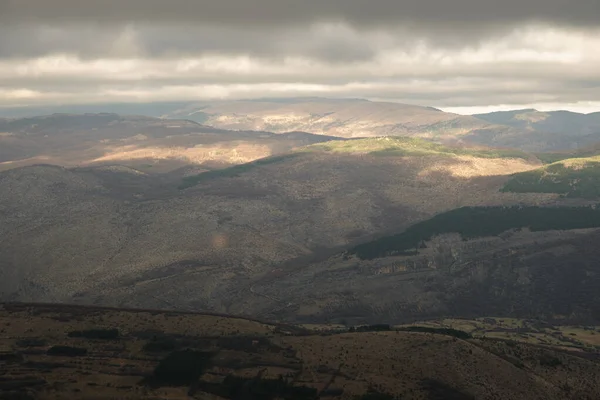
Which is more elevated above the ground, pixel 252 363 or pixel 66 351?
pixel 66 351

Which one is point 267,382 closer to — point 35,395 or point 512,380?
point 35,395

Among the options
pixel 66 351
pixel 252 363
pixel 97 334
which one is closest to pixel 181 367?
pixel 252 363

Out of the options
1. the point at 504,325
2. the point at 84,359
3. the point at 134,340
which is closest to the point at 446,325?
the point at 504,325

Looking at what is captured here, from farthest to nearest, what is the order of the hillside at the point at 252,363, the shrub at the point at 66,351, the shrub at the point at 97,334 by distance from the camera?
the shrub at the point at 97,334 < the shrub at the point at 66,351 < the hillside at the point at 252,363

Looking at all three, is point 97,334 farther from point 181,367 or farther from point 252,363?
point 252,363

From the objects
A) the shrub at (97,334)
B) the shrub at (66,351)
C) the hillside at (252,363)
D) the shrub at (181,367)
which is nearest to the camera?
the hillside at (252,363)

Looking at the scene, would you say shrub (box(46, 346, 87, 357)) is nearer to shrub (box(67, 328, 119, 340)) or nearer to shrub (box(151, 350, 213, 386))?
shrub (box(67, 328, 119, 340))

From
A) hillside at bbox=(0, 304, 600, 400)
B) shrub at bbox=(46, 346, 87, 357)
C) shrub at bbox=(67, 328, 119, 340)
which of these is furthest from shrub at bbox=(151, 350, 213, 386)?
shrub at bbox=(67, 328, 119, 340)

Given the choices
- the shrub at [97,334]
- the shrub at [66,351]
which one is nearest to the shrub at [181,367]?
the shrub at [66,351]

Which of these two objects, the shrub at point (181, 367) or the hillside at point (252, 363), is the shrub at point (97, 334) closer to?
the hillside at point (252, 363)
